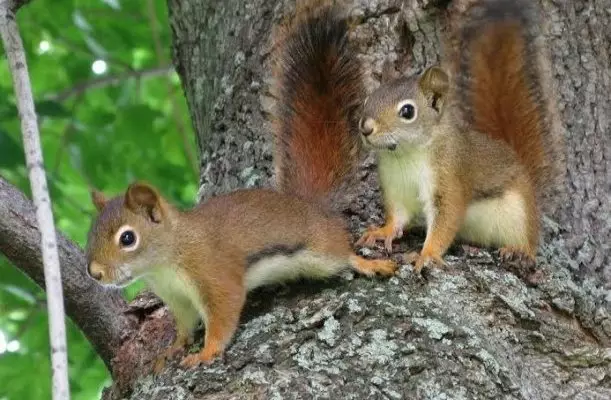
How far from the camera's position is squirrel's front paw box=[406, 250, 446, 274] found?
2.56 meters

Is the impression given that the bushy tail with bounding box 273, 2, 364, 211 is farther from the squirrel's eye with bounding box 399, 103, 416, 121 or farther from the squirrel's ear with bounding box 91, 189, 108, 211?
the squirrel's ear with bounding box 91, 189, 108, 211

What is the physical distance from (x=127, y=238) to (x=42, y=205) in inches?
32.7

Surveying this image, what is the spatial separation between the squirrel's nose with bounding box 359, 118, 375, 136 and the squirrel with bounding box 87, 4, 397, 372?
0.72ft

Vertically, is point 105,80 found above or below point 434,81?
above

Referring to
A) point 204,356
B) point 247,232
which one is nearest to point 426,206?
→ point 247,232

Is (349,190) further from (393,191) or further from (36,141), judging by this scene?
(36,141)

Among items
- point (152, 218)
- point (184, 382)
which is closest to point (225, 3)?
point (152, 218)

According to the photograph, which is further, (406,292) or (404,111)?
(404,111)

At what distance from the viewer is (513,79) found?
307 centimetres

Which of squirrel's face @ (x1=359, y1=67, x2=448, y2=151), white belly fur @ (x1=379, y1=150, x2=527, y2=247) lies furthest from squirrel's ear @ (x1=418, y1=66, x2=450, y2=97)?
white belly fur @ (x1=379, y1=150, x2=527, y2=247)

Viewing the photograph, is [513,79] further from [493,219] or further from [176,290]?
[176,290]

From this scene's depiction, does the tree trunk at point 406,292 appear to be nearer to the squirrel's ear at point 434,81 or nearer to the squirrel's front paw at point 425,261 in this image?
the squirrel's front paw at point 425,261

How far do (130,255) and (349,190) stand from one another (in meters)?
0.70

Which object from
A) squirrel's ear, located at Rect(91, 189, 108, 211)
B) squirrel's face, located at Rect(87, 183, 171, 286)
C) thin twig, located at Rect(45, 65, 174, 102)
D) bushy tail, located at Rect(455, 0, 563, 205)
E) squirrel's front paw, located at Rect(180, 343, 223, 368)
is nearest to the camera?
squirrel's front paw, located at Rect(180, 343, 223, 368)
